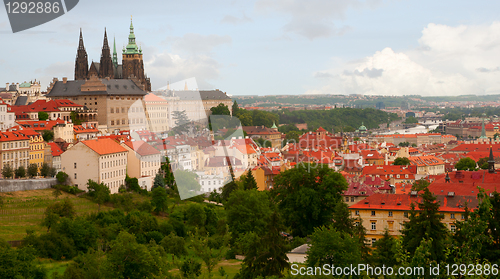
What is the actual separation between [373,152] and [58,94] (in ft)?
127

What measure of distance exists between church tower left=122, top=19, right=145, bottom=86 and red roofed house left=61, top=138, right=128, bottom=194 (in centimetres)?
4390

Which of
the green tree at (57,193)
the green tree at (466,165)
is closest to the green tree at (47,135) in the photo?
the green tree at (57,193)

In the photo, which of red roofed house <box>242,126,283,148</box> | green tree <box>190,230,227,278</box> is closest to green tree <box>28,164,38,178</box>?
green tree <box>190,230,227,278</box>

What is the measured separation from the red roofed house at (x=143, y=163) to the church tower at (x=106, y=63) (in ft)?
126

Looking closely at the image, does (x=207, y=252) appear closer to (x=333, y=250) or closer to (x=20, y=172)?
(x=333, y=250)

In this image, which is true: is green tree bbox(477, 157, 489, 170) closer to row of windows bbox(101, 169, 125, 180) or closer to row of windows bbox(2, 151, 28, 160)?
row of windows bbox(101, 169, 125, 180)

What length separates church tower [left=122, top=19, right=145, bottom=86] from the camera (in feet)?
307

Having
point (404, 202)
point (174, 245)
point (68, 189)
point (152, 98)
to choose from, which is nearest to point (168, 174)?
point (68, 189)

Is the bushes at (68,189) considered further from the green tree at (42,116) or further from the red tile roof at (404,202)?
the red tile roof at (404,202)

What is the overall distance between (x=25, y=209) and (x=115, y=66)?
58736 mm

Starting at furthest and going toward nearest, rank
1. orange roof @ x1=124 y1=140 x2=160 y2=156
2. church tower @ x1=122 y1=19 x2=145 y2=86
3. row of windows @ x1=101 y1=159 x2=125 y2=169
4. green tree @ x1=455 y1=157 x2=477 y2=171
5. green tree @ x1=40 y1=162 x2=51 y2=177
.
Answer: church tower @ x1=122 y1=19 x2=145 y2=86 → green tree @ x1=455 y1=157 x2=477 y2=171 → orange roof @ x1=124 y1=140 x2=160 y2=156 → row of windows @ x1=101 y1=159 x2=125 y2=169 → green tree @ x1=40 y1=162 x2=51 y2=177

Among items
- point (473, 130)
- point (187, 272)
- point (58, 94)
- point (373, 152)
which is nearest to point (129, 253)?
point (187, 272)

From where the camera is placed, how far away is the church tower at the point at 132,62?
93.6 metres

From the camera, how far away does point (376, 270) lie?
22.7 metres
